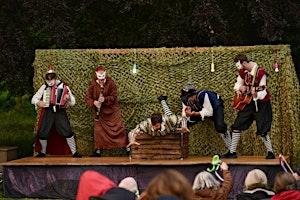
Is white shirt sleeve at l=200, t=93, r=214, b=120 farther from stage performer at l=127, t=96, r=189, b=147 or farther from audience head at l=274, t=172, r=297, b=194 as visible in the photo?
audience head at l=274, t=172, r=297, b=194

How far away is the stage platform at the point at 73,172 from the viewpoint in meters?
11.1

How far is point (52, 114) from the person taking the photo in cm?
1227

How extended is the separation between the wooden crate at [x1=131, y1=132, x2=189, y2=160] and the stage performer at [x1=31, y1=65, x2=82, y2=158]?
137cm

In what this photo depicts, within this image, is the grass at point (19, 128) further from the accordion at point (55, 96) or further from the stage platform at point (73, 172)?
the stage platform at point (73, 172)

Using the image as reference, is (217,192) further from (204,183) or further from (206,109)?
(206,109)

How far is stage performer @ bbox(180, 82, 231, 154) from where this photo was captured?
11.9m

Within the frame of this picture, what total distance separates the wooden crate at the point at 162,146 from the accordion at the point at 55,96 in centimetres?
137

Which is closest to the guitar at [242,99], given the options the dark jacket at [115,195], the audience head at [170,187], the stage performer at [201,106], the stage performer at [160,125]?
the stage performer at [201,106]

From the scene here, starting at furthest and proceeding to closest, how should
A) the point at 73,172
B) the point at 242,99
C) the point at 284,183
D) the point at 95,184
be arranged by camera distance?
the point at 242,99 → the point at 73,172 → the point at 284,183 → the point at 95,184

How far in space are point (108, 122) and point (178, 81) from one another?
1.23 metres

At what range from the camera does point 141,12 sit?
1436cm

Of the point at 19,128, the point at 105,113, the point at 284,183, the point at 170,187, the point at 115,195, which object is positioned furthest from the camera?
the point at 19,128

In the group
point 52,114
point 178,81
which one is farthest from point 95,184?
point 178,81

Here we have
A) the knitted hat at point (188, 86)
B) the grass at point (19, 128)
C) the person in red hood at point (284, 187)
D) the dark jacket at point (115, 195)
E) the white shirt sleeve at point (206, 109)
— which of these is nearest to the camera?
the dark jacket at point (115, 195)
